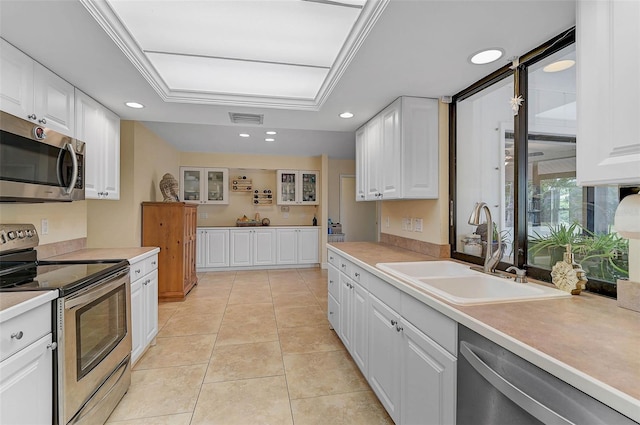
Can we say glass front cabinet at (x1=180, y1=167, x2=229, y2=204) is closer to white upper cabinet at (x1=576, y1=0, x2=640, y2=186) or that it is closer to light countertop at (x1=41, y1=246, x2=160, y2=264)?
light countertop at (x1=41, y1=246, x2=160, y2=264)

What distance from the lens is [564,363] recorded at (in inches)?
29.5

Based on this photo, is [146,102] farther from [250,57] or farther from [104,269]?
[104,269]

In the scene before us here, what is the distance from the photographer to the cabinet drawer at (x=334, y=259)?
2.82m

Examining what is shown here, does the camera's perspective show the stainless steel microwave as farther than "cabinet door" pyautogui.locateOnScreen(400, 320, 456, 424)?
Yes

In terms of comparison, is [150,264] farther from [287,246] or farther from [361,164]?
[287,246]

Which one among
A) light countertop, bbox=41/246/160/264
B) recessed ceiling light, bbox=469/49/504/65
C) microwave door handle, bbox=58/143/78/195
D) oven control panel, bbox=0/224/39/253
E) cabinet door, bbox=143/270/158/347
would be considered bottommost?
cabinet door, bbox=143/270/158/347

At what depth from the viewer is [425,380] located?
4.42ft

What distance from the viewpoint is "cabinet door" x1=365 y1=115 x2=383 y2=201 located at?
2871mm

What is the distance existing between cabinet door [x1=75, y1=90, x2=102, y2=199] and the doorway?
193 inches

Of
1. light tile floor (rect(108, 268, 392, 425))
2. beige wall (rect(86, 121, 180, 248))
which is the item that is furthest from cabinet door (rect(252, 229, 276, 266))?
beige wall (rect(86, 121, 180, 248))

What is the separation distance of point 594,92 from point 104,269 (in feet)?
8.12

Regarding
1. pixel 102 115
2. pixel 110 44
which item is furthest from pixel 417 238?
pixel 102 115

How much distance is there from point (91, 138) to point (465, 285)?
310cm

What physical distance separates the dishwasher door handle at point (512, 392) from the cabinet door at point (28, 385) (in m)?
1.71
